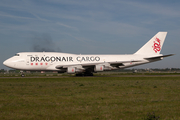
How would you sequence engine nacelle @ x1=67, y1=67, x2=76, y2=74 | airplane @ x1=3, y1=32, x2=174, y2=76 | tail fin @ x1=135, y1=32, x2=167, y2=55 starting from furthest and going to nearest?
tail fin @ x1=135, y1=32, x2=167, y2=55
airplane @ x1=3, y1=32, x2=174, y2=76
engine nacelle @ x1=67, y1=67, x2=76, y2=74

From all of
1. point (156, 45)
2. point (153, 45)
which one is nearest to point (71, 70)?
point (153, 45)

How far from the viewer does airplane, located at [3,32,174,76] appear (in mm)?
35594

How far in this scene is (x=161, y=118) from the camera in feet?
21.8

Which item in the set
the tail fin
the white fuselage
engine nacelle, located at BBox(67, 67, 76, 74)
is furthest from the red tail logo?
engine nacelle, located at BBox(67, 67, 76, 74)

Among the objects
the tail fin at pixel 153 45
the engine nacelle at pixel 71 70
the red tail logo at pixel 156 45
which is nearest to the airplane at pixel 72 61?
the engine nacelle at pixel 71 70

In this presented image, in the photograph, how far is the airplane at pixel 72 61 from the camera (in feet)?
117

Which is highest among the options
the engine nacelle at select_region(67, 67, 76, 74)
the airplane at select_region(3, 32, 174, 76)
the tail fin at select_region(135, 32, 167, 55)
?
the tail fin at select_region(135, 32, 167, 55)

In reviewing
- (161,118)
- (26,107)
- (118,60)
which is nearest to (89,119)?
(161,118)

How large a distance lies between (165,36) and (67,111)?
39.2 m

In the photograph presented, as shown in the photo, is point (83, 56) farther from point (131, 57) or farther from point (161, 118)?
point (161, 118)

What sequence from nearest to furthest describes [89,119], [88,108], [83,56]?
[89,119], [88,108], [83,56]

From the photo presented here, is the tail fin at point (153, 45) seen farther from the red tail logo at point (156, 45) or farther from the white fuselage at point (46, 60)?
the white fuselage at point (46, 60)

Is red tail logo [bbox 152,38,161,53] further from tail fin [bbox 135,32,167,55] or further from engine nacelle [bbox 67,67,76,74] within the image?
engine nacelle [bbox 67,67,76,74]

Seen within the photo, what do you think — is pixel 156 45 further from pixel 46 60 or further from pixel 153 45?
pixel 46 60
